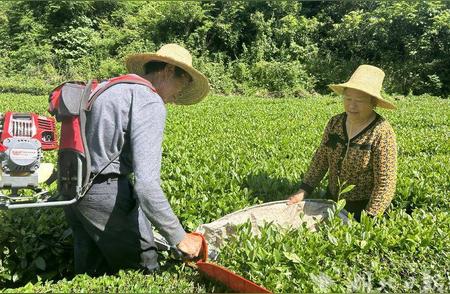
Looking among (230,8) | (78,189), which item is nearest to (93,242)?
(78,189)

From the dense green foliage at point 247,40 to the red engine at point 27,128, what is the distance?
21723 mm

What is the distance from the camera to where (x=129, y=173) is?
299cm

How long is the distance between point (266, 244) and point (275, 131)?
6.13m

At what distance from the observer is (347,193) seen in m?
3.90

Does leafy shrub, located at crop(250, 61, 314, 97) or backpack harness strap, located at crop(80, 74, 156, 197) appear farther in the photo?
leafy shrub, located at crop(250, 61, 314, 97)

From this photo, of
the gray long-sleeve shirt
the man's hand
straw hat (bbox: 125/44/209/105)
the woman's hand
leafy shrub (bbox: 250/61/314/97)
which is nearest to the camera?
the gray long-sleeve shirt

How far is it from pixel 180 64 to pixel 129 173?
74cm

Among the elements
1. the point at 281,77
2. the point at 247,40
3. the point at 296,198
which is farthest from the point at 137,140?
the point at 247,40

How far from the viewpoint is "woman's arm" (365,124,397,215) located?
3579 mm

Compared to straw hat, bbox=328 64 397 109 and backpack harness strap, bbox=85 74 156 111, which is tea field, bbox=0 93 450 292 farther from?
backpack harness strap, bbox=85 74 156 111

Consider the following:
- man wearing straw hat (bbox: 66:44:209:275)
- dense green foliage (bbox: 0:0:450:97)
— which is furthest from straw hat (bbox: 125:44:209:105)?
dense green foliage (bbox: 0:0:450:97)

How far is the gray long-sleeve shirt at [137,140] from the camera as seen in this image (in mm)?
2541

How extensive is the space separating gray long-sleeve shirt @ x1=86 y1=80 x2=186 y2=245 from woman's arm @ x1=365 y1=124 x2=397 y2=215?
164 cm

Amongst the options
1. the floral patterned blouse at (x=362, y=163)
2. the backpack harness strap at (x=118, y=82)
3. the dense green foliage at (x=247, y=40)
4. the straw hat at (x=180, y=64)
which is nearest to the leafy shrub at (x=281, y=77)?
the dense green foliage at (x=247, y=40)
